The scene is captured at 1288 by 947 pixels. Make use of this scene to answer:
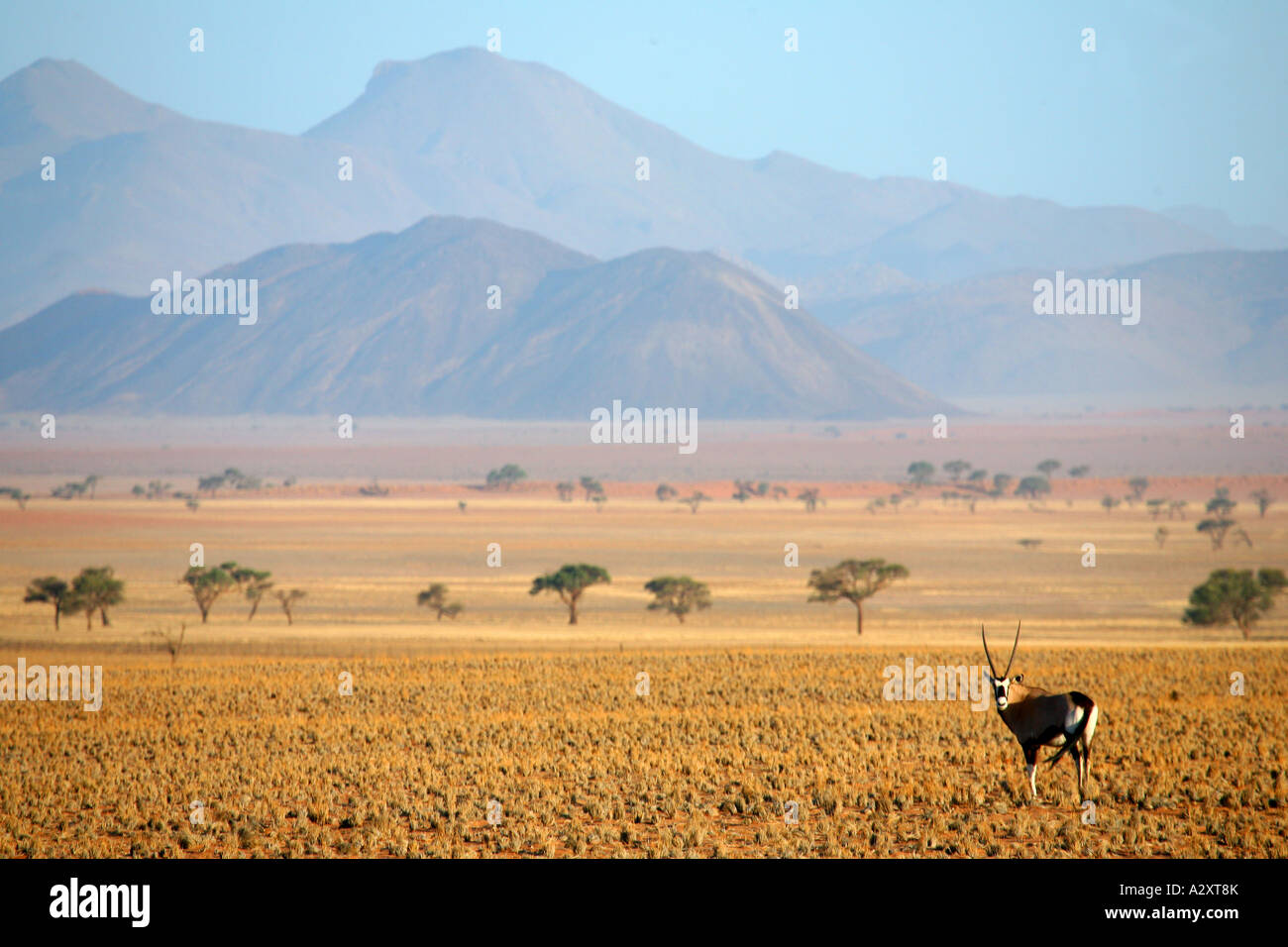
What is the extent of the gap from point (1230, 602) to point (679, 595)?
2465cm

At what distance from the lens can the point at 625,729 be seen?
926 inches

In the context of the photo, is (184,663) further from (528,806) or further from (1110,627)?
(1110,627)

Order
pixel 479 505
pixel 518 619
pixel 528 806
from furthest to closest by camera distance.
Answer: pixel 479 505, pixel 518 619, pixel 528 806

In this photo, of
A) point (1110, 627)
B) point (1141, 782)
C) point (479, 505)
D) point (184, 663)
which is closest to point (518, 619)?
point (184, 663)

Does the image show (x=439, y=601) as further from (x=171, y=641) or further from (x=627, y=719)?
(x=627, y=719)

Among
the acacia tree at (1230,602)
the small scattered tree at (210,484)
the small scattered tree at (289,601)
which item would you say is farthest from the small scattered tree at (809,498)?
the acacia tree at (1230,602)

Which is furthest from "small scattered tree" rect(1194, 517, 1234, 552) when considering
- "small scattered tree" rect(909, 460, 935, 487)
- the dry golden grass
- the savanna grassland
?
"small scattered tree" rect(909, 460, 935, 487)

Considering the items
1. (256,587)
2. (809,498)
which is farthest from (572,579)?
(809,498)

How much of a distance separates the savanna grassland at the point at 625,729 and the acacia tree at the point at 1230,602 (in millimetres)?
912

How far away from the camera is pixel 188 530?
103 m

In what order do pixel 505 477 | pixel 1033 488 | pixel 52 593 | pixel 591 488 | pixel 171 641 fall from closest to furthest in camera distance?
pixel 171 641
pixel 52 593
pixel 591 488
pixel 1033 488
pixel 505 477

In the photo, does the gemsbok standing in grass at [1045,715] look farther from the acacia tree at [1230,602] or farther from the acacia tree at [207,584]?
the acacia tree at [207,584]

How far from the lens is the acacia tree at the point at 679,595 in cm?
5981
